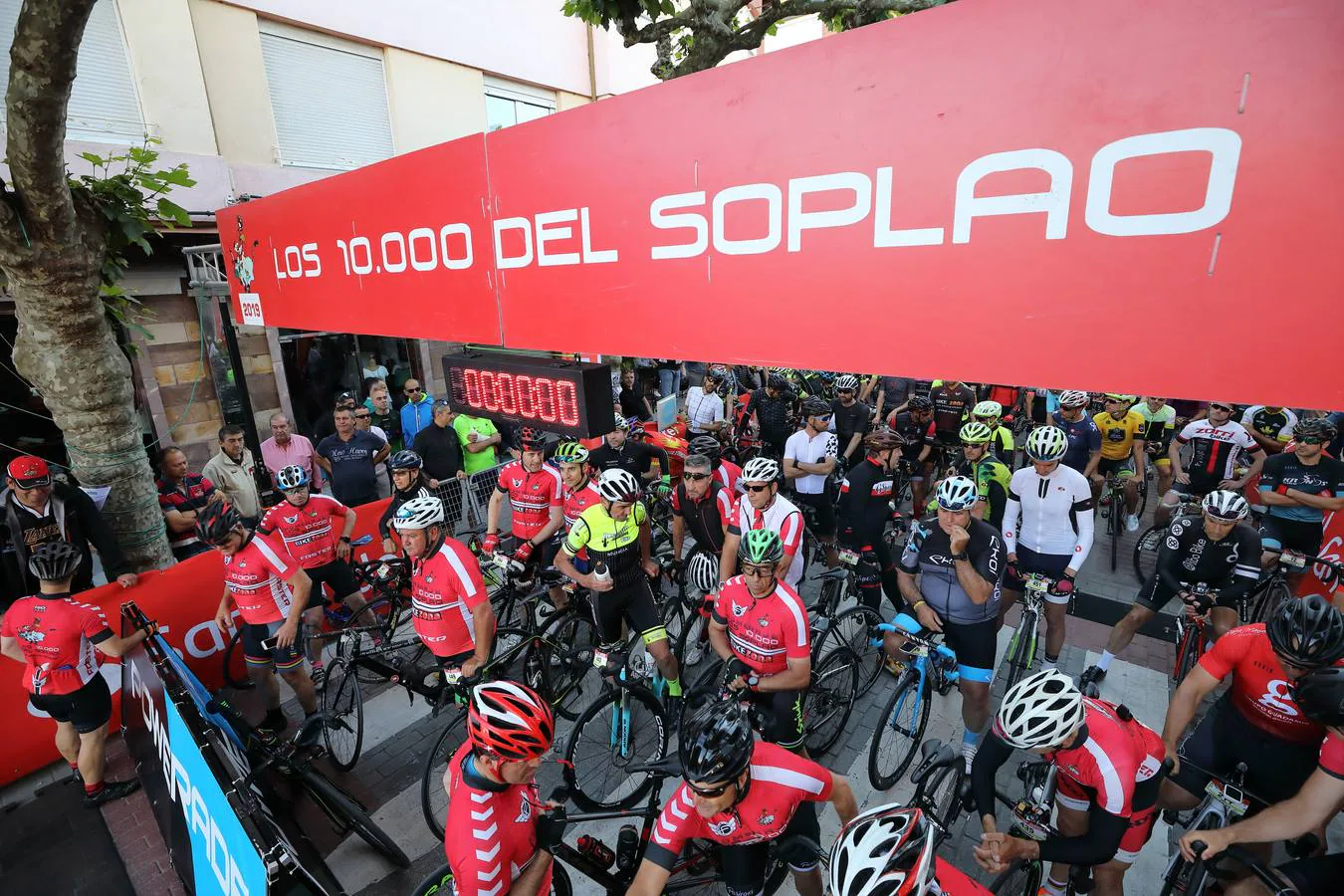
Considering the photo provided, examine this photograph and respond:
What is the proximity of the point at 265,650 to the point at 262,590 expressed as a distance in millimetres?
574

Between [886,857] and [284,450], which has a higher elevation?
[284,450]

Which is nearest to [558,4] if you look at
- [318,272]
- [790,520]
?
[318,272]

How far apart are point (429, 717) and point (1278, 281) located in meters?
6.56

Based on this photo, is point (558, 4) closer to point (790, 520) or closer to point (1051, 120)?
point (790, 520)

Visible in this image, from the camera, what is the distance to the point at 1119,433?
8.97 m

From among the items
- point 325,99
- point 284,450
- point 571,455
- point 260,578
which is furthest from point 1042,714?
point 325,99

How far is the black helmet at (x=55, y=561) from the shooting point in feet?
14.8

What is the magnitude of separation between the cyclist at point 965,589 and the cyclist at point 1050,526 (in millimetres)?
1004

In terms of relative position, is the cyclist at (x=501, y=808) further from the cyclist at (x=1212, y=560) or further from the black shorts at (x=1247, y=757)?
the cyclist at (x=1212, y=560)

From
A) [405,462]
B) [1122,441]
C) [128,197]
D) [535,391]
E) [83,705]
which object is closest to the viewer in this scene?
[535,391]

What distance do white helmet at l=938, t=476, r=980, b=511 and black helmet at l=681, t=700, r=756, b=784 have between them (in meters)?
2.79

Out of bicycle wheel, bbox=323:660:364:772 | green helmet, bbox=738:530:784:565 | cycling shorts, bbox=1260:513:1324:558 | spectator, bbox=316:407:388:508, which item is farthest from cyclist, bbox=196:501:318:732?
cycling shorts, bbox=1260:513:1324:558

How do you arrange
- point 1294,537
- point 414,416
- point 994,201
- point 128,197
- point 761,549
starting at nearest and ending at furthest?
point 994,201 → point 761,549 → point 128,197 → point 1294,537 → point 414,416

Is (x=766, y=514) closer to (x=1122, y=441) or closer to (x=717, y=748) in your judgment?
(x=717, y=748)
